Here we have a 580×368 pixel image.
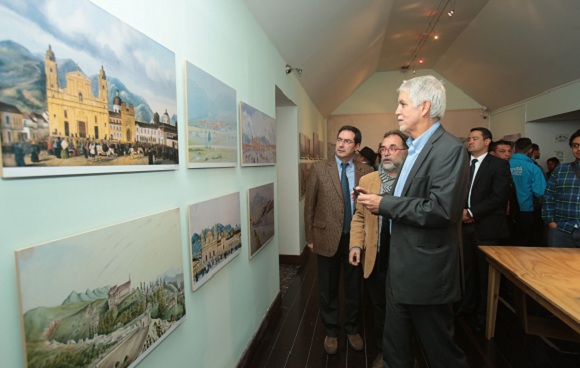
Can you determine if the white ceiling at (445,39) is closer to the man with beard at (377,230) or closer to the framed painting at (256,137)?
the framed painting at (256,137)

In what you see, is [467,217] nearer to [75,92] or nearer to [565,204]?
[565,204]

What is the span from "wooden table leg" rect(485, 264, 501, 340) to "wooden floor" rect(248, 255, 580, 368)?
A: 8cm

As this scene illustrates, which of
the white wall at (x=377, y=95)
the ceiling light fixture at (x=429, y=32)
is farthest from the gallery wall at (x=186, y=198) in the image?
the white wall at (x=377, y=95)

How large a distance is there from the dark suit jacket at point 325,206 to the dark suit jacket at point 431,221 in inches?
36.2

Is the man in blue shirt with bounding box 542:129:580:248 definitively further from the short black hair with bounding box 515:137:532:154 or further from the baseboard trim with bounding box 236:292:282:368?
the baseboard trim with bounding box 236:292:282:368

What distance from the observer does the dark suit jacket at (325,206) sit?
8.04 ft

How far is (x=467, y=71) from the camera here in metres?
7.51

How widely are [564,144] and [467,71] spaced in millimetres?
2571

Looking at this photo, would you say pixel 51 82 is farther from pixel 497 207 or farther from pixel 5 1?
pixel 497 207

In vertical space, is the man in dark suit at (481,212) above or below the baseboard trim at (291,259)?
above

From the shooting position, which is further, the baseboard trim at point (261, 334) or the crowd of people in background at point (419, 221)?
the baseboard trim at point (261, 334)

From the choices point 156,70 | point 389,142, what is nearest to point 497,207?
point 389,142

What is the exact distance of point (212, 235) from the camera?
176cm

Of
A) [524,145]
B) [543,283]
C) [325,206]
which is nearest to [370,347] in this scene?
[325,206]
